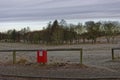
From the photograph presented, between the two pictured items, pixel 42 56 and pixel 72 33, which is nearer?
pixel 42 56

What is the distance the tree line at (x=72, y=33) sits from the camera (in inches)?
5153

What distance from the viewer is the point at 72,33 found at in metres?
140

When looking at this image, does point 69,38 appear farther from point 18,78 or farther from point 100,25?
point 18,78

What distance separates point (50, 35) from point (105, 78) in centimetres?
12151

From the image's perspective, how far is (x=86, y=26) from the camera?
155m

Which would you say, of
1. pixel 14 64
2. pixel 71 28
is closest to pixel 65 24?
pixel 71 28

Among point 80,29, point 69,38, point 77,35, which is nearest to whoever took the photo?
point 69,38

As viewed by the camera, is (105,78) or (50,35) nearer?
(105,78)

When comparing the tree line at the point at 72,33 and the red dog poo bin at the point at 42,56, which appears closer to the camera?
the red dog poo bin at the point at 42,56

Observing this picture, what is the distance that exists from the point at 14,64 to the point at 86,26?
134m

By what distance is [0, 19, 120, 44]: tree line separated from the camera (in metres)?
131

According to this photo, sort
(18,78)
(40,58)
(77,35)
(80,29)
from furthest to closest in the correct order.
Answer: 1. (80,29)
2. (77,35)
3. (40,58)
4. (18,78)

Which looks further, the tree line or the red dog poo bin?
the tree line

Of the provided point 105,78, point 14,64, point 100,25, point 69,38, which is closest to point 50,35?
point 69,38
